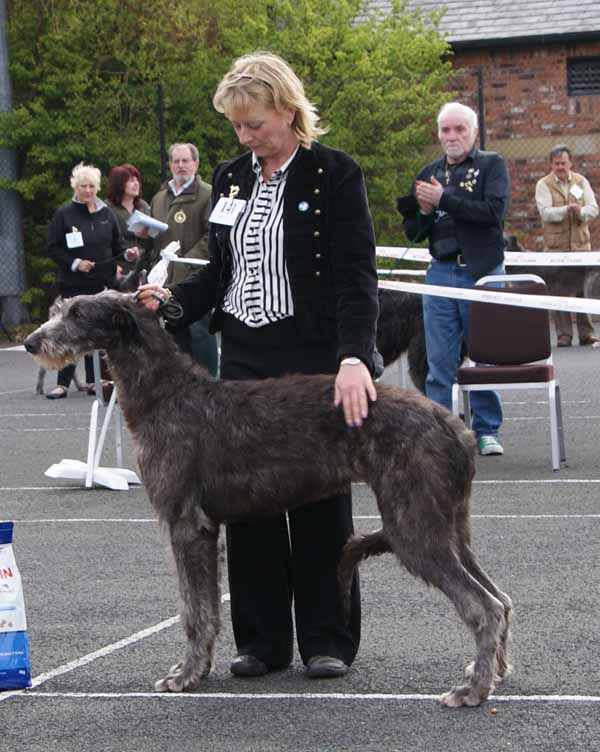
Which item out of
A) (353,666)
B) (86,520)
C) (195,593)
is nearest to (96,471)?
(86,520)

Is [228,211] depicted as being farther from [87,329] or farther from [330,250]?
[87,329]

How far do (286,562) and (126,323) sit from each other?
1.08 m

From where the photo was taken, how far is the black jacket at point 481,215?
32.6 feet

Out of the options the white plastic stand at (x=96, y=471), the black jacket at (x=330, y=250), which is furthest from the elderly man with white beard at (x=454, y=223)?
the black jacket at (x=330, y=250)

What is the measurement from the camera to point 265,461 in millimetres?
5051

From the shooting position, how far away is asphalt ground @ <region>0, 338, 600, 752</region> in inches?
182

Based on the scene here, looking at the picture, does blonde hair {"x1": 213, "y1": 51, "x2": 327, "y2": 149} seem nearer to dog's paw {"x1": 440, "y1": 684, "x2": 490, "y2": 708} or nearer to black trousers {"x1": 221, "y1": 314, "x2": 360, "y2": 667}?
black trousers {"x1": 221, "y1": 314, "x2": 360, "y2": 667}

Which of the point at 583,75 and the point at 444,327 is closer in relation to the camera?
the point at 444,327

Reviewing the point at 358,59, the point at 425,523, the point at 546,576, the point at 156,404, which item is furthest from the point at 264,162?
the point at 358,59

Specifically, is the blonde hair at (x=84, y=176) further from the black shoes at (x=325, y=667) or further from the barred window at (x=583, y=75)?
the barred window at (x=583, y=75)

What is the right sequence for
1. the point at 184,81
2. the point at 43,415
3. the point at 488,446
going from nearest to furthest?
the point at 488,446, the point at 43,415, the point at 184,81

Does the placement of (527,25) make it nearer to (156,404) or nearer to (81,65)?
(81,65)

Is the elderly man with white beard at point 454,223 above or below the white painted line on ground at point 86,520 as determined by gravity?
above

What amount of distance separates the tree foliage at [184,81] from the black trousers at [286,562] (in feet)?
57.0
